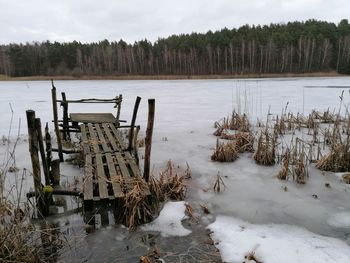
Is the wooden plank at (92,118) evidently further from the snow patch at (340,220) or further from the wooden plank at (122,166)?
the snow patch at (340,220)

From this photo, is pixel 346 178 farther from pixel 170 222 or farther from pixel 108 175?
pixel 108 175

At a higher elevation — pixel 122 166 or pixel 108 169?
pixel 122 166

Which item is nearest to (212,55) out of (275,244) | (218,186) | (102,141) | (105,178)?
(102,141)

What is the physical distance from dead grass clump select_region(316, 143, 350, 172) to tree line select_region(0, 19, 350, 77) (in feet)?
180

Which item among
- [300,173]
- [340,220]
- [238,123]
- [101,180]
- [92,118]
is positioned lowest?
[340,220]

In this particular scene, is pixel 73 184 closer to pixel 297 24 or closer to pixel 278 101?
pixel 278 101

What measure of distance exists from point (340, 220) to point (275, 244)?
122 centimetres

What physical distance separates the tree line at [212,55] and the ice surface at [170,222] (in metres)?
57.2

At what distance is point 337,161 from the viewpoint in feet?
20.9

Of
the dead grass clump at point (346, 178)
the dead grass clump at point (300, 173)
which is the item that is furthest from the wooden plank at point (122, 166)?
the dead grass clump at point (346, 178)

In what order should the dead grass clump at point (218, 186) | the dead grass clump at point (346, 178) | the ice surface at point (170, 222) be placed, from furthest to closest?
1. the dead grass clump at point (346, 178)
2. the dead grass clump at point (218, 186)
3. the ice surface at point (170, 222)

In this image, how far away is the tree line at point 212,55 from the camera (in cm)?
6269

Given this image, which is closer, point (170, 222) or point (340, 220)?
point (170, 222)

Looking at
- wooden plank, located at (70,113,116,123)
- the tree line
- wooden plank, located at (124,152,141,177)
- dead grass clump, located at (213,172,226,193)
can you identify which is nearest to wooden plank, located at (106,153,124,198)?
wooden plank, located at (124,152,141,177)
